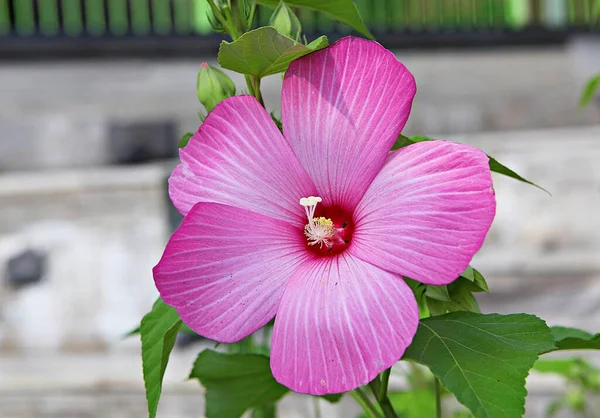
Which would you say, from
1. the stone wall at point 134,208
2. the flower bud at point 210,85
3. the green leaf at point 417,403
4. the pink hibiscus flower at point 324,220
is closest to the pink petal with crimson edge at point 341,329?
the pink hibiscus flower at point 324,220

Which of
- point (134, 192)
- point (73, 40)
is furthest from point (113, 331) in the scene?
point (73, 40)

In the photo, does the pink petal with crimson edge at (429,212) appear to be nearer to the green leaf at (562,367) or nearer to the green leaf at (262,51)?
the green leaf at (262,51)

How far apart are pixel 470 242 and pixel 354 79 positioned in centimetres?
9

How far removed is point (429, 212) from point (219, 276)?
0.30 feet

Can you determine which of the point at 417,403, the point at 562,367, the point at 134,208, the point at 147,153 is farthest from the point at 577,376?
the point at 147,153

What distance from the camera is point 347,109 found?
34cm

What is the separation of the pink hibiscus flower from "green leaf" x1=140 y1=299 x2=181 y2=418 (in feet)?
0.12

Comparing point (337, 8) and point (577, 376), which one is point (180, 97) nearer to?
point (577, 376)

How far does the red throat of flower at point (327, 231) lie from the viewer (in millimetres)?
355

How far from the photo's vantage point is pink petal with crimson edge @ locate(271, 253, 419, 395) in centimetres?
30

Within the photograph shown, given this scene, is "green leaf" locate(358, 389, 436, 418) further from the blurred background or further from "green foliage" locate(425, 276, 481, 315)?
the blurred background

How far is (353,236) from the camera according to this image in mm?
347

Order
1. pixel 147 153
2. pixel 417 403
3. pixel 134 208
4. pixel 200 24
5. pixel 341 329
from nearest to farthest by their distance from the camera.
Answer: pixel 341 329 → pixel 417 403 → pixel 134 208 → pixel 147 153 → pixel 200 24

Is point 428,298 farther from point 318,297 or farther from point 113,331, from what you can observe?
point 113,331
